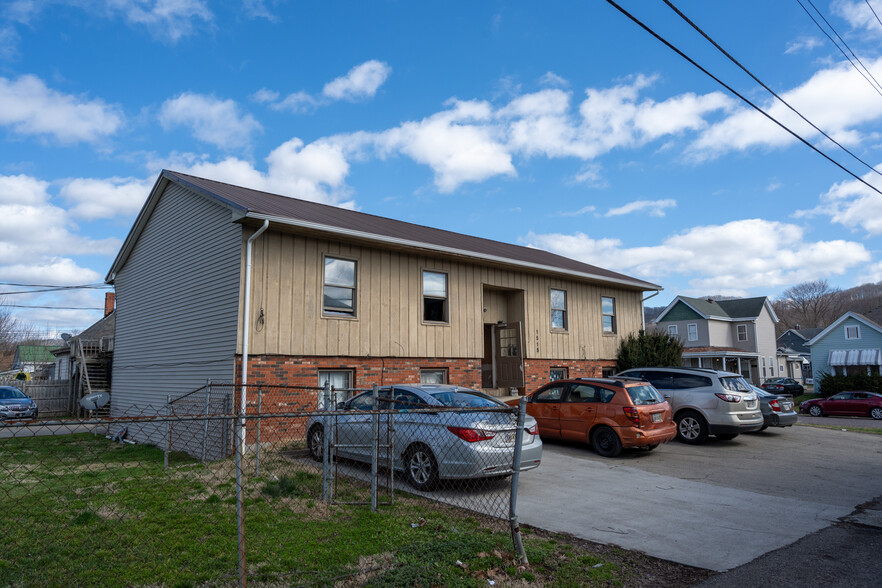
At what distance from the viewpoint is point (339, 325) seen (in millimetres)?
13320

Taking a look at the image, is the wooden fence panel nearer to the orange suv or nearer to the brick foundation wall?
the brick foundation wall

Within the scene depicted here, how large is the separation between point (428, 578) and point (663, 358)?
1784 cm

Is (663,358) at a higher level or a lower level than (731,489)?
higher

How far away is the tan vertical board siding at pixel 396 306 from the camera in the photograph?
40.8 ft

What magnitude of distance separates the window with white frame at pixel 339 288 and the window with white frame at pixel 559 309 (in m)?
7.76

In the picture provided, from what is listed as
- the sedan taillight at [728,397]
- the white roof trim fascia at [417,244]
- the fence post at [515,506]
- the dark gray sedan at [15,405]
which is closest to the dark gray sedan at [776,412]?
the sedan taillight at [728,397]

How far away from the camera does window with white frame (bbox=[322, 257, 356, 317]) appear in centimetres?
1332

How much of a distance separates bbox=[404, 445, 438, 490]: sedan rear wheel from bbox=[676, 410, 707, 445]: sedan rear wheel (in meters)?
7.79

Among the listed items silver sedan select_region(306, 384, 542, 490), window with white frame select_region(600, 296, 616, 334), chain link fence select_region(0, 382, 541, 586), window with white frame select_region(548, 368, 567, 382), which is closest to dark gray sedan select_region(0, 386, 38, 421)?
Result: chain link fence select_region(0, 382, 541, 586)

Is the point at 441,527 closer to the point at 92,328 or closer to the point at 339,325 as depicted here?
the point at 339,325

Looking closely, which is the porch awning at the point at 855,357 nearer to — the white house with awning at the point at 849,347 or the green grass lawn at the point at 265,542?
the white house with awning at the point at 849,347

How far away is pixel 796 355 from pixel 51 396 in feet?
202

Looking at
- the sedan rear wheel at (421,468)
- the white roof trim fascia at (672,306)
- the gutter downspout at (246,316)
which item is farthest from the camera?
the white roof trim fascia at (672,306)

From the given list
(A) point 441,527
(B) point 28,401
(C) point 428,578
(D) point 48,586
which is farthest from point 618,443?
(B) point 28,401
